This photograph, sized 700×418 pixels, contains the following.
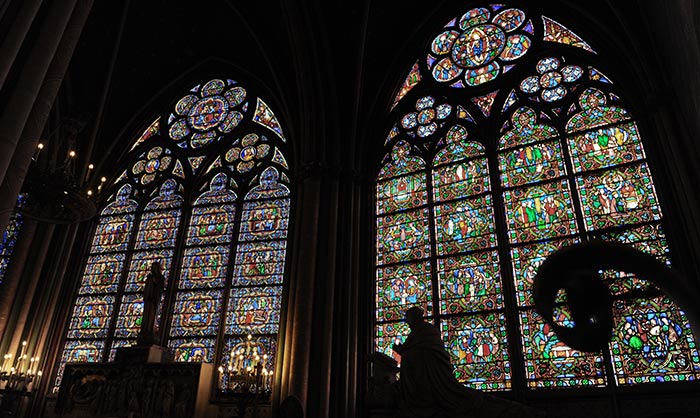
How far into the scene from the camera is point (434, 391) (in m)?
6.94

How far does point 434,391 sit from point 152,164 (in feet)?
35.7

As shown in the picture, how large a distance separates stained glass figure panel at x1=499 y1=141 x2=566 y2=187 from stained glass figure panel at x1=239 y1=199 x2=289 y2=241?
196 inches

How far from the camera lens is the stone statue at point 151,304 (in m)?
10.9

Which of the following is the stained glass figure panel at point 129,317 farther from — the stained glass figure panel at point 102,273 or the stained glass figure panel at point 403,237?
the stained glass figure panel at point 403,237

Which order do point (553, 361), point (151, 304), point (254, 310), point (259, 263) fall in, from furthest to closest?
1. point (259, 263)
2. point (254, 310)
3. point (151, 304)
4. point (553, 361)

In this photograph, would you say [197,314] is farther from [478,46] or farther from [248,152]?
[478,46]

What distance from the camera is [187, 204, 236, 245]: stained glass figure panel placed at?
43.2 feet

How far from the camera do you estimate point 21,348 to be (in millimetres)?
11992

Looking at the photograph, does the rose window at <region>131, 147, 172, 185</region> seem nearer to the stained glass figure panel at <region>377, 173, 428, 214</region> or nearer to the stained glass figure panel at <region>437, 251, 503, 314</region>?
the stained glass figure panel at <region>377, 173, 428, 214</region>

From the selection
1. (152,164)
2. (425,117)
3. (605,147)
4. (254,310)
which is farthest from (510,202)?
(152,164)

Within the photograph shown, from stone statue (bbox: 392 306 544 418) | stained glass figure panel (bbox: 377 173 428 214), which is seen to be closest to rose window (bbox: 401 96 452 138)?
stained glass figure panel (bbox: 377 173 428 214)

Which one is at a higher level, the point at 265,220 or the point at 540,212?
the point at 265,220

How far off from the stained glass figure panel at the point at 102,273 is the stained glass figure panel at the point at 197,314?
2007 mm

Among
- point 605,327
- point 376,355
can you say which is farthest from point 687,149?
point 605,327
